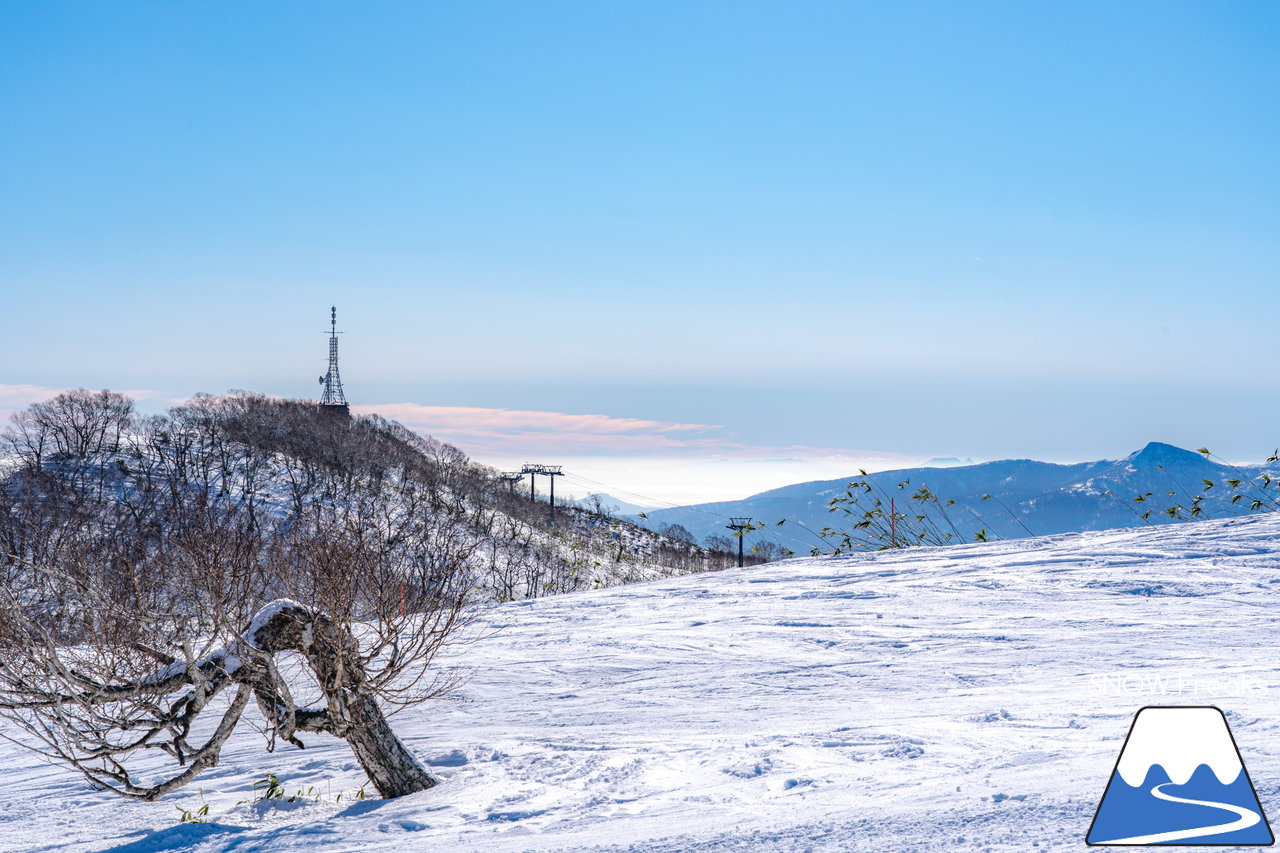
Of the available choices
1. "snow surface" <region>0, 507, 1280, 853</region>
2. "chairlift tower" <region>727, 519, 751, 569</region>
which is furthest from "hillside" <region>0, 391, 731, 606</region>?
"snow surface" <region>0, 507, 1280, 853</region>

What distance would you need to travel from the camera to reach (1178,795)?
3.20 m

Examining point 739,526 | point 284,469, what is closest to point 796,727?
point 739,526

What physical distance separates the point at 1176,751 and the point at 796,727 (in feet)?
8.23

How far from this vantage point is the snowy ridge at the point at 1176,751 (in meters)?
3.36

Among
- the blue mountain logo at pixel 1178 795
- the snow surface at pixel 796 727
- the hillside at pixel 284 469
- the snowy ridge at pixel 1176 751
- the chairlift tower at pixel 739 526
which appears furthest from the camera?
the hillside at pixel 284 469

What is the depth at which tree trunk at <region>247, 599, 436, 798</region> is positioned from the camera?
5027 millimetres

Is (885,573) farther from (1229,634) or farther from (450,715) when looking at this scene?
(450,715)

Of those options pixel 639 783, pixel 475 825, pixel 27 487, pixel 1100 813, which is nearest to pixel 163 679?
pixel 475 825

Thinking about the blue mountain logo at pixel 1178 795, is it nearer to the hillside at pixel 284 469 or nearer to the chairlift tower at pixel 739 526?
the chairlift tower at pixel 739 526

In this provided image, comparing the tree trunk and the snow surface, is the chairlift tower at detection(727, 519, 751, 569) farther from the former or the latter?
the tree trunk

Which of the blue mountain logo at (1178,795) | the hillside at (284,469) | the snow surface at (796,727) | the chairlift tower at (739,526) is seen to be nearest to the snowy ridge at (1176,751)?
the blue mountain logo at (1178,795)

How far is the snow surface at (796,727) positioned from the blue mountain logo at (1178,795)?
12cm

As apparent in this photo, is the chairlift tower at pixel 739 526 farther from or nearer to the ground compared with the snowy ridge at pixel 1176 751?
farther from the ground

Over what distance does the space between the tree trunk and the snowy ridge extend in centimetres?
375
